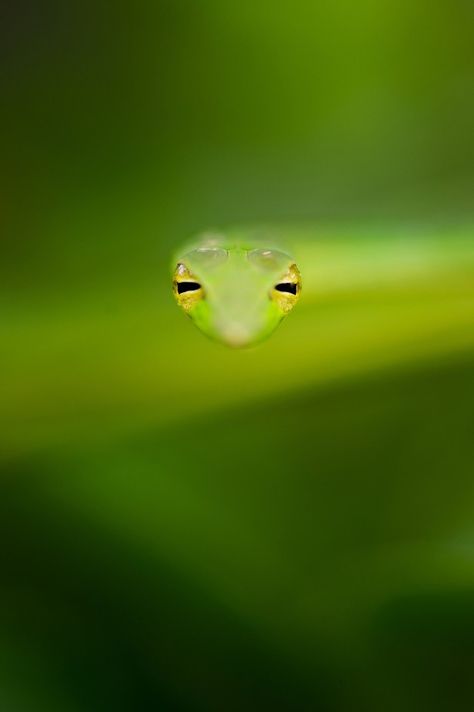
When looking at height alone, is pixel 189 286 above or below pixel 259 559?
above

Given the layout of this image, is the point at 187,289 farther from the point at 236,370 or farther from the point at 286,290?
the point at 236,370

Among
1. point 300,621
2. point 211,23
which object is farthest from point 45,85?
point 300,621

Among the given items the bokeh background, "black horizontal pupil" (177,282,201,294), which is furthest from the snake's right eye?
the bokeh background

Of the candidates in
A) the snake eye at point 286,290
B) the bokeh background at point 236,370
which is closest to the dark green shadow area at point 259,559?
the bokeh background at point 236,370

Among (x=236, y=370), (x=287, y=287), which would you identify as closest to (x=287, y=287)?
(x=287, y=287)

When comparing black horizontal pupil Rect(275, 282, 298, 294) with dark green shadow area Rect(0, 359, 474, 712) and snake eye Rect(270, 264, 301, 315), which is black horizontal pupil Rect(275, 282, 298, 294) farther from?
dark green shadow area Rect(0, 359, 474, 712)

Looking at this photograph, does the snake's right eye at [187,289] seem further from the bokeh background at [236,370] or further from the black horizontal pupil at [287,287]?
the bokeh background at [236,370]
